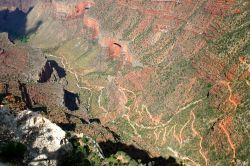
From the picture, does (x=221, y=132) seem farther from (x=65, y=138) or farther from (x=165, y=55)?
(x=165, y=55)

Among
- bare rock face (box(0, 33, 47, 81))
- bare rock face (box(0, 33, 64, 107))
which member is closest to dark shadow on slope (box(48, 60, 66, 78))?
bare rock face (box(0, 33, 64, 107))

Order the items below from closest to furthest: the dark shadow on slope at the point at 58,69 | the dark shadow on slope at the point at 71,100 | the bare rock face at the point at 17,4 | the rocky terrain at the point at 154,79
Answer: the rocky terrain at the point at 154,79, the dark shadow on slope at the point at 71,100, the dark shadow on slope at the point at 58,69, the bare rock face at the point at 17,4

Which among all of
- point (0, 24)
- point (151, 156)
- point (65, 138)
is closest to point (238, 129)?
point (151, 156)

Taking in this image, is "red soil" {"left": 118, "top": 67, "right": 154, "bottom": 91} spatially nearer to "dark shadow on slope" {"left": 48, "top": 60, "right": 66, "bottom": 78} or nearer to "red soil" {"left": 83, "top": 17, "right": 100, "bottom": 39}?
"dark shadow on slope" {"left": 48, "top": 60, "right": 66, "bottom": 78}

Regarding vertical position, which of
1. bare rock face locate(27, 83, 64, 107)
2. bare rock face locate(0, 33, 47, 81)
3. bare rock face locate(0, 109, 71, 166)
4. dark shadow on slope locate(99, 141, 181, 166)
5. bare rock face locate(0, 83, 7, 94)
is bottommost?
bare rock face locate(0, 33, 47, 81)

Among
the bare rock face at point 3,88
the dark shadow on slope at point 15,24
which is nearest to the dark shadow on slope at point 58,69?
the bare rock face at point 3,88

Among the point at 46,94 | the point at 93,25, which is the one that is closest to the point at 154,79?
the point at 46,94

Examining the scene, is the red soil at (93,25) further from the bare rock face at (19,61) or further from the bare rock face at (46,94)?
the bare rock face at (46,94)
